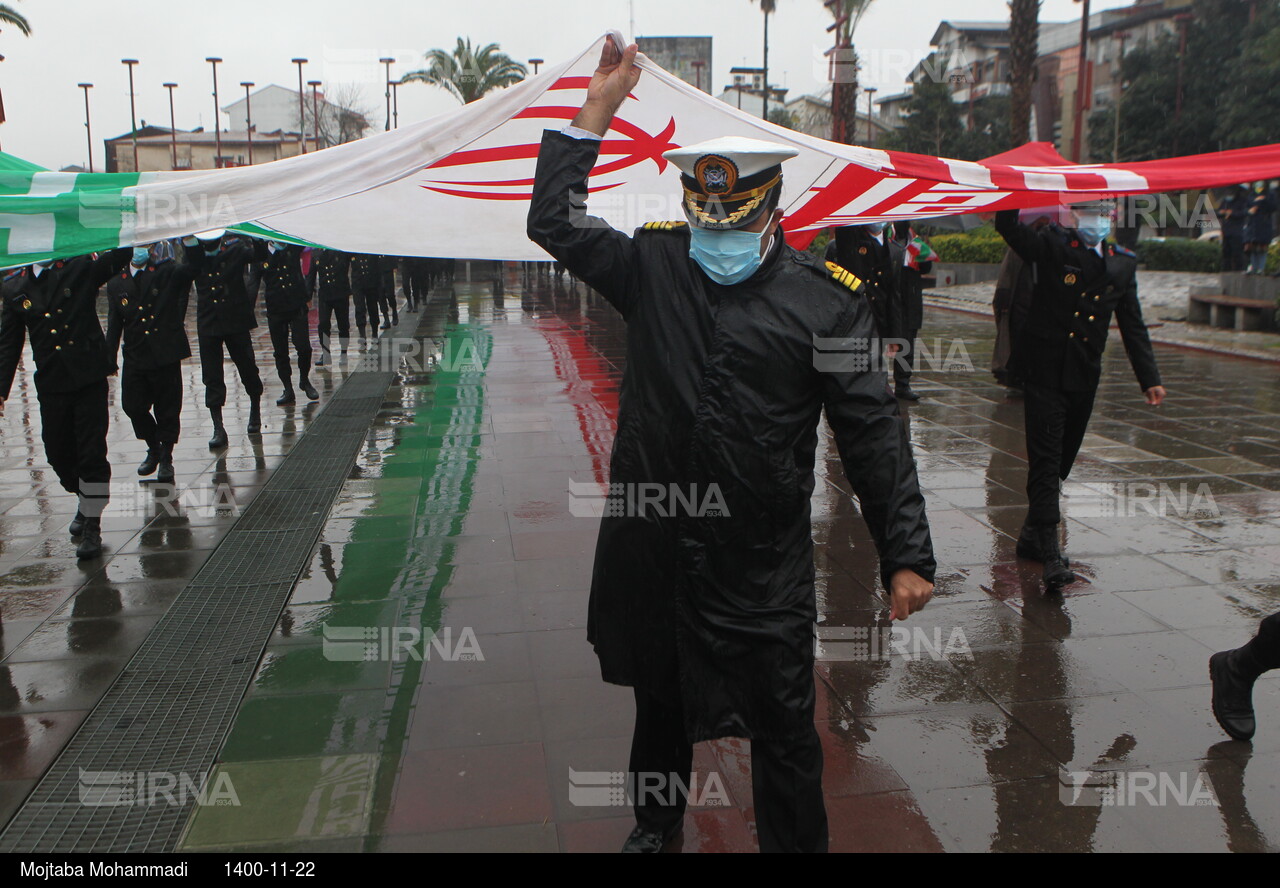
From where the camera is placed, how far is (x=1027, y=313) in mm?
5539

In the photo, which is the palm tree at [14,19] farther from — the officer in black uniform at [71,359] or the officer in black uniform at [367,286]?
the officer in black uniform at [71,359]

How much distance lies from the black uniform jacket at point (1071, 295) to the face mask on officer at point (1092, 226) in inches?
1.5

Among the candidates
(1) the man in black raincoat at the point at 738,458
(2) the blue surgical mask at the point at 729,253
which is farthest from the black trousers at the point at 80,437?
(2) the blue surgical mask at the point at 729,253

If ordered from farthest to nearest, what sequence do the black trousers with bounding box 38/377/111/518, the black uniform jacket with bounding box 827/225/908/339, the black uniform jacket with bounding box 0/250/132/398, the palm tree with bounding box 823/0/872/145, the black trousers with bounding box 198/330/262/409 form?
the palm tree with bounding box 823/0/872/145, the black uniform jacket with bounding box 827/225/908/339, the black trousers with bounding box 198/330/262/409, the black trousers with bounding box 38/377/111/518, the black uniform jacket with bounding box 0/250/132/398

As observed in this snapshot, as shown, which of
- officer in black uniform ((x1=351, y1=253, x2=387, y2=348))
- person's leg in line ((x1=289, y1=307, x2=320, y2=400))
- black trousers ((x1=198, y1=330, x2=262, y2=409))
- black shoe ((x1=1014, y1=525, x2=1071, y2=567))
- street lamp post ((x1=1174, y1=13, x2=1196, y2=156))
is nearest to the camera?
black shoe ((x1=1014, y1=525, x2=1071, y2=567))

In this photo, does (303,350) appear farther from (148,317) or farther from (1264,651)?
(1264,651)

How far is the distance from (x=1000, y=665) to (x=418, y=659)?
2.46 meters

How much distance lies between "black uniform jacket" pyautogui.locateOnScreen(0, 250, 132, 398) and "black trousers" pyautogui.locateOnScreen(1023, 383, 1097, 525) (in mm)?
5021

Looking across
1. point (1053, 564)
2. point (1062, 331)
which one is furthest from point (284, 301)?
point (1053, 564)

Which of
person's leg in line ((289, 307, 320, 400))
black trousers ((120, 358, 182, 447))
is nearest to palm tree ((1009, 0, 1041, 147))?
person's leg in line ((289, 307, 320, 400))

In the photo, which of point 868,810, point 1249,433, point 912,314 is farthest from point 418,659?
point 912,314

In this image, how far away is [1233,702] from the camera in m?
3.79

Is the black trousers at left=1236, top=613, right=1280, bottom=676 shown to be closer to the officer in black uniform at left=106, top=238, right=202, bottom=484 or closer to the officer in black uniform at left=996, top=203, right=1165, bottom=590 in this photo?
the officer in black uniform at left=996, top=203, right=1165, bottom=590

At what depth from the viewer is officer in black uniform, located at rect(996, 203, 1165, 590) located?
5.27 meters
